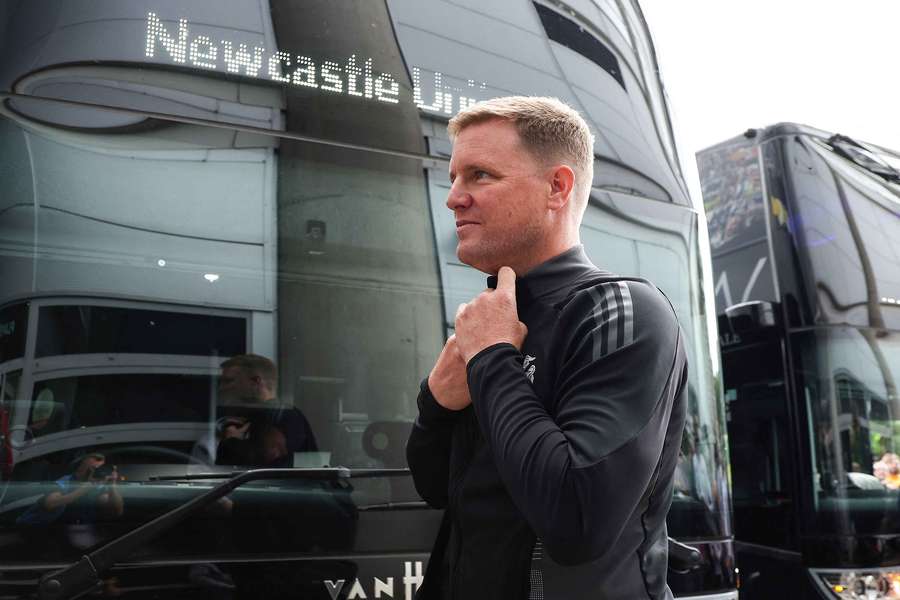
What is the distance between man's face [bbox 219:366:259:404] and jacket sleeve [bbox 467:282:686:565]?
4.30 ft

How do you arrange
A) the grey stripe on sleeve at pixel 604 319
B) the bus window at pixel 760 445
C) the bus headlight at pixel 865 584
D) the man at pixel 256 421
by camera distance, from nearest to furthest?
the grey stripe on sleeve at pixel 604 319, the man at pixel 256 421, the bus headlight at pixel 865 584, the bus window at pixel 760 445

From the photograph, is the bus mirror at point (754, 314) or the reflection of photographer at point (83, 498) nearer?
the reflection of photographer at point (83, 498)

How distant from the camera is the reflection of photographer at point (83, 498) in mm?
2303

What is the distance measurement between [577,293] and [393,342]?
4.66ft

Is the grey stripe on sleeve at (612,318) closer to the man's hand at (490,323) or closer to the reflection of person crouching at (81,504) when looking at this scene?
the man's hand at (490,323)

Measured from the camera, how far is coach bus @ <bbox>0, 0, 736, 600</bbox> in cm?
237

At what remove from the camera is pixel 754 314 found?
5480 mm

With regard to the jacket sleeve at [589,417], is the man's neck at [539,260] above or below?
above

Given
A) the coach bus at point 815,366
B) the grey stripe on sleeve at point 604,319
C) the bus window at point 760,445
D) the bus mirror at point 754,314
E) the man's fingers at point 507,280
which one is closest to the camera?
the grey stripe on sleeve at point 604,319

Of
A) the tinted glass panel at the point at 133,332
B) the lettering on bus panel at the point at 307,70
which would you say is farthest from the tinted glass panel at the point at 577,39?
the tinted glass panel at the point at 133,332

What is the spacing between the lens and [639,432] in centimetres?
129

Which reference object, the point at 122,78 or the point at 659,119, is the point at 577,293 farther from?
the point at 659,119

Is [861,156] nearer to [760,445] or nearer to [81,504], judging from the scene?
[760,445]

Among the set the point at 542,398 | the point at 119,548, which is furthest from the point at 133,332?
the point at 542,398
